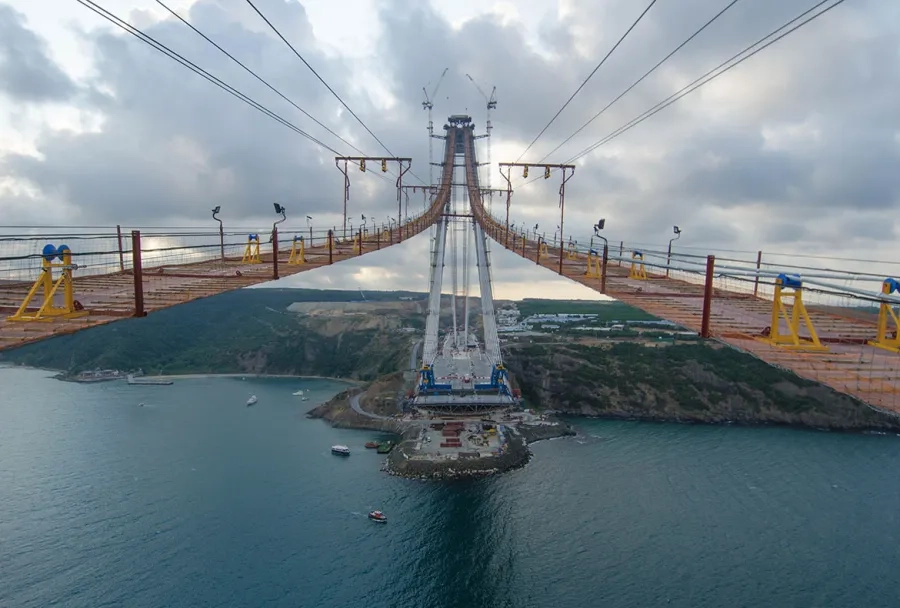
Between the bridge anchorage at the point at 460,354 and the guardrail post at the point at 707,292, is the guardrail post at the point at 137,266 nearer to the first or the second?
the guardrail post at the point at 707,292

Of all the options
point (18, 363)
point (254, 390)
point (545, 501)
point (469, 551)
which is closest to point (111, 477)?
point (469, 551)

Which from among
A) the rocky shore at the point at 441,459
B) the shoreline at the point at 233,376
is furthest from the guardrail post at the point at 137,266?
the shoreline at the point at 233,376

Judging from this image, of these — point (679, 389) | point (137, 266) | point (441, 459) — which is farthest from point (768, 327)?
point (679, 389)

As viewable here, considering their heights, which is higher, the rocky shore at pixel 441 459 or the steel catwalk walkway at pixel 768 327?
the steel catwalk walkway at pixel 768 327

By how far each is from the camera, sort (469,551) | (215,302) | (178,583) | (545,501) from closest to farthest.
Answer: (178,583)
(469,551)
(545,501)
(215,302)

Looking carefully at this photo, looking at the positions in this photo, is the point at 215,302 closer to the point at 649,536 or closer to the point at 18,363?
the point at 18,363

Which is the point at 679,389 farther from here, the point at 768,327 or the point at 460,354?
the point at 768,327
